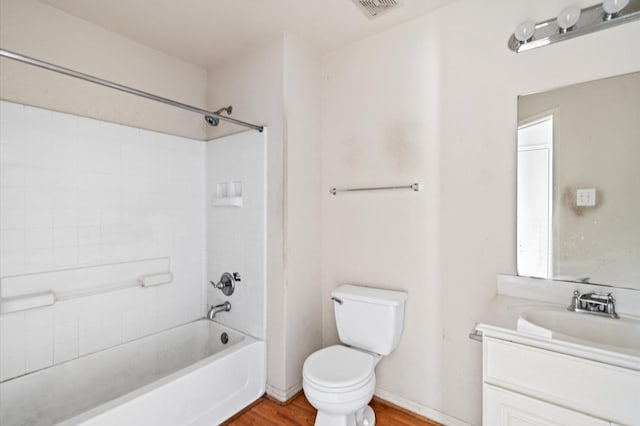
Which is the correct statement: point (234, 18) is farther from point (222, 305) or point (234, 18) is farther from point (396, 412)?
point (396, 412)

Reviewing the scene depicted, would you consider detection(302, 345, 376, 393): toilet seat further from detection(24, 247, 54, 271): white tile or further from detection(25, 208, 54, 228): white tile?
detection(25, 208, 54, 228): white tile

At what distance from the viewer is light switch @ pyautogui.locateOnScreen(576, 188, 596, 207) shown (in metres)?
1.41

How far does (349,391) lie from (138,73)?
250cm

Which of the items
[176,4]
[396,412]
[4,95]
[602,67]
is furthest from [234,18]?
[396,412]

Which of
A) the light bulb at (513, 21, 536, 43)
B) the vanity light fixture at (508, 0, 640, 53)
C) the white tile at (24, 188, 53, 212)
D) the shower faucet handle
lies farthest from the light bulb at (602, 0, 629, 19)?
the white tile at (24, 188, 53, 212)

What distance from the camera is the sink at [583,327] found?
3.75 feet

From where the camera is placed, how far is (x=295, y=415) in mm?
1918

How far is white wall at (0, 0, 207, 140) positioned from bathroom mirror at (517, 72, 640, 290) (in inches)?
93.4

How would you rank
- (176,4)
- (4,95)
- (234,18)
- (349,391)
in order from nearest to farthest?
(349,391) → (4,95) → (176,4) → (234,18)

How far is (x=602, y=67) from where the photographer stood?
139 cm

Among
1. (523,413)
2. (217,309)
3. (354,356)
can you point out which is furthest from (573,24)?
(217,309)

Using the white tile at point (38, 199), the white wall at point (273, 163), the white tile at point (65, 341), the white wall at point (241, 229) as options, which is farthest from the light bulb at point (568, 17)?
the white tile at point (65, 341)

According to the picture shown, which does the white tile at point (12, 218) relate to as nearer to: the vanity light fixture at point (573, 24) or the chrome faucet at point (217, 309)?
the chrome faucet at point (217, 309)

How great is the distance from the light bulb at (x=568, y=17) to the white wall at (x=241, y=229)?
1720mm
